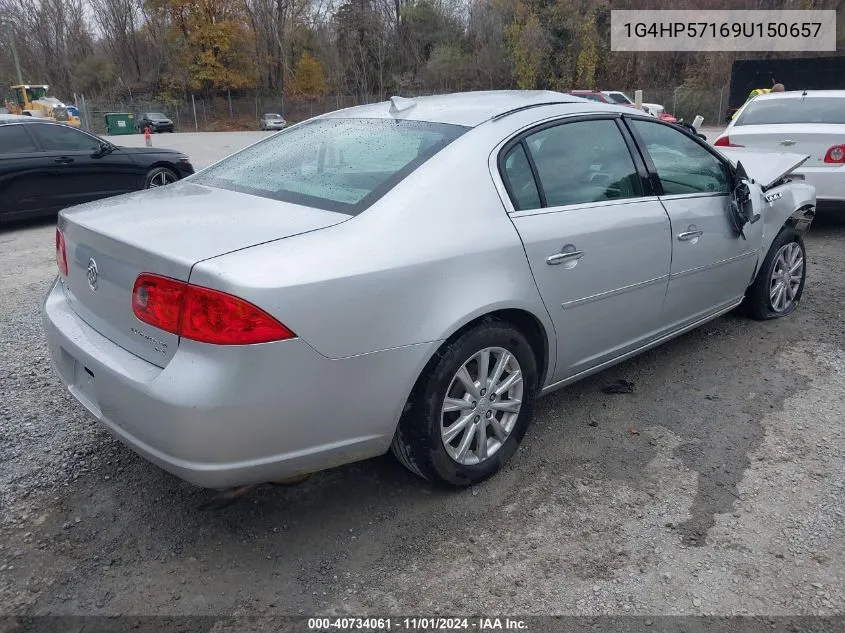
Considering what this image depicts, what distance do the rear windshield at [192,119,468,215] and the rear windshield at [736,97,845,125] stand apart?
6.24 metres

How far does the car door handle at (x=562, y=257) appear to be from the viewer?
2.94m

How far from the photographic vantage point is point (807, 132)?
7.15 metres

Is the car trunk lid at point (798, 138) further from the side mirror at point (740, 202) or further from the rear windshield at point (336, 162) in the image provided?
the rear windshield at point (336, 162)

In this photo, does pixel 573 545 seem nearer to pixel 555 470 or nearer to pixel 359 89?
pixel 555 470

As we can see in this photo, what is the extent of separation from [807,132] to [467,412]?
6.20 metres

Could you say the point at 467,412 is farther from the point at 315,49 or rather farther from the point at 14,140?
the point at 315,49

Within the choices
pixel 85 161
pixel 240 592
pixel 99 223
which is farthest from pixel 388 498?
pixel 85 161

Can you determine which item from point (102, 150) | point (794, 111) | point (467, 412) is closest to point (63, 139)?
point (102, 150)

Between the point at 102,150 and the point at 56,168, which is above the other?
the point at 102,150

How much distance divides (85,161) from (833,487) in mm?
9078

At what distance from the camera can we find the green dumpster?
142 feet

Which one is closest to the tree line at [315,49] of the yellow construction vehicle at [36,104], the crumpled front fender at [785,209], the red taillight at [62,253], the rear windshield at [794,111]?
the yellow construction vehicle at [36,104]

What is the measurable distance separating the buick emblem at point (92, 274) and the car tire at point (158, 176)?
7.47 metres

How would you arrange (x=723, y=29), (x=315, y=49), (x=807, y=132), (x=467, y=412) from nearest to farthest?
(x=467, y=412)
(x=807, y=132)
(x=723, y=29)
(x=315, y=49)
